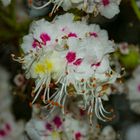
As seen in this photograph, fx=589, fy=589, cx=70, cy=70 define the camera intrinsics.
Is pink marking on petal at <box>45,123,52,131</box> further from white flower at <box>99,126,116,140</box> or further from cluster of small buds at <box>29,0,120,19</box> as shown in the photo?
cluster of small buds at <box>29,0,120,19</box>

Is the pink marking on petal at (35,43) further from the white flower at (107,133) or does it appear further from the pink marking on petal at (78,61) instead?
the white flower at (107,133)

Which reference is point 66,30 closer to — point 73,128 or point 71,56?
point 71,56

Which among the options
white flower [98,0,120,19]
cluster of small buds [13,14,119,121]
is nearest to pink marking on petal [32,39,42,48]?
cluster of small buds [13,14,119,121]

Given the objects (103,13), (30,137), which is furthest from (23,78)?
(103,13)

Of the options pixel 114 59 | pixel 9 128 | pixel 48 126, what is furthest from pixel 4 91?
pixel 114 59

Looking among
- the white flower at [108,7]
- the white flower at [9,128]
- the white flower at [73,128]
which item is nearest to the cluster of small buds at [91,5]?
the white flower at [108,7]

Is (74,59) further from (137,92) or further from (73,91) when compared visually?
(137,92)
